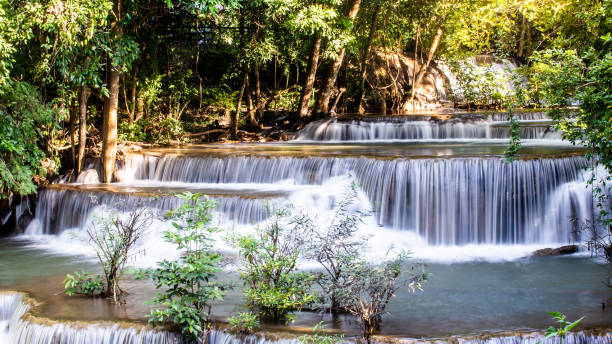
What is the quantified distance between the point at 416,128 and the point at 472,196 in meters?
7.95

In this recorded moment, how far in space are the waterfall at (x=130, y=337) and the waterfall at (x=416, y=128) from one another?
11.7 meters

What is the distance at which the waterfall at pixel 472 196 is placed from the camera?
10586 mm

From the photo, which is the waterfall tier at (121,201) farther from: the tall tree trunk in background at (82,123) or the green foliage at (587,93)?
the green foliage at (587,93)

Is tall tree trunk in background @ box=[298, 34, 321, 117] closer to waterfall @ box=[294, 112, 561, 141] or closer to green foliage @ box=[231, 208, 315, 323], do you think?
waterfall @ box=[294, 112, 561, 141]

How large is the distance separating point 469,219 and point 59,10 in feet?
28.0

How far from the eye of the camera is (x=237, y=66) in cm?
2100

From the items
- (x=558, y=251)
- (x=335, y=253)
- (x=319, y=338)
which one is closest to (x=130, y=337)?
(x=319, y=338)

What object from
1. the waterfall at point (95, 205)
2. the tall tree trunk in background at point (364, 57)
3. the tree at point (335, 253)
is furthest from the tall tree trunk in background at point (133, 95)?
the tree at point (335, 253)

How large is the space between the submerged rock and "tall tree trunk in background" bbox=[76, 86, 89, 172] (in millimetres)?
10487

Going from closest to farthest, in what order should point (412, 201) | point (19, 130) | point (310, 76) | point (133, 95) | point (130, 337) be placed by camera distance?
point (130, 337) → point (19, 130) → point (412, 201) → point (133, 95) → point (310, 76)

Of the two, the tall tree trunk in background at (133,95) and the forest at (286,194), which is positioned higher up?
the tall tree trunk in background at (133,95)

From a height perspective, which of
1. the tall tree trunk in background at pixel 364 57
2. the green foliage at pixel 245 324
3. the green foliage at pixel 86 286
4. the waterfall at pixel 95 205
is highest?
the tall tree trunk in background at pixel 364 57

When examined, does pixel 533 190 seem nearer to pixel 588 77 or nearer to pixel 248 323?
pixel 588 77

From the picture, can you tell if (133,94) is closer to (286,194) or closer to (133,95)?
(133,95)
